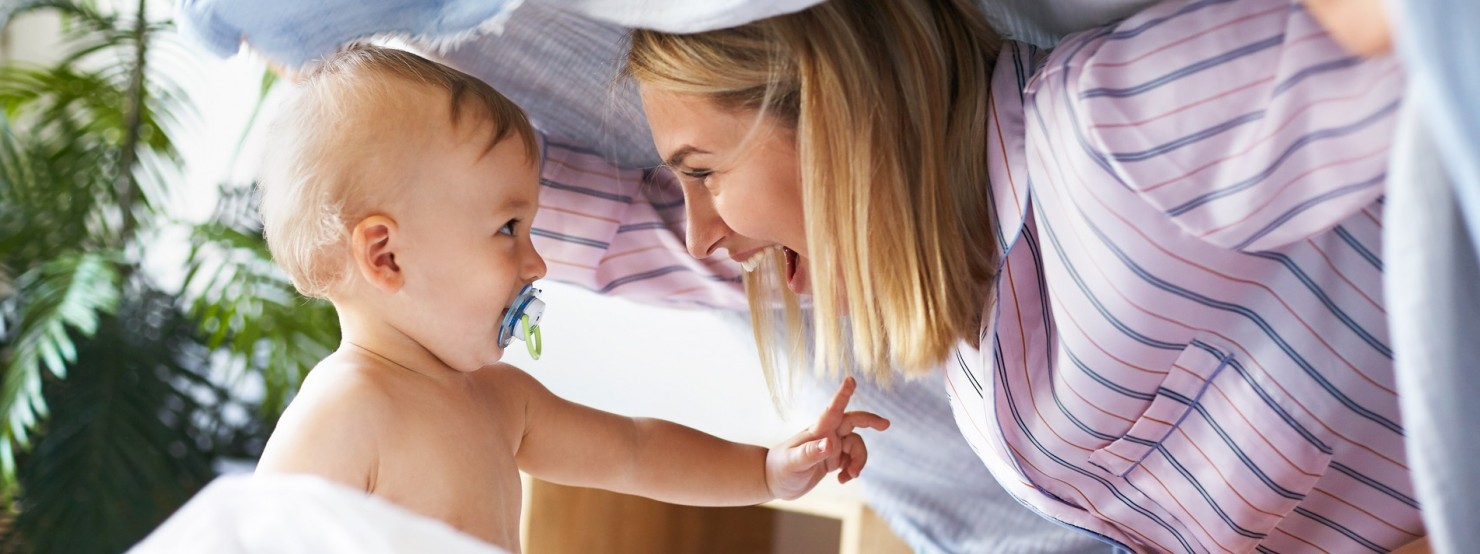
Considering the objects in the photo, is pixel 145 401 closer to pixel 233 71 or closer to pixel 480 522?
pixel 233 71

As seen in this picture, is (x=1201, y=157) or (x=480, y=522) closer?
(x=1201, y=157)

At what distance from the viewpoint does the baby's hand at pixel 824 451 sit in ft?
2.92

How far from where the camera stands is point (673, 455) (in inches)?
36.2

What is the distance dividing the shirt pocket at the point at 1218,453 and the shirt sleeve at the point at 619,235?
350mm

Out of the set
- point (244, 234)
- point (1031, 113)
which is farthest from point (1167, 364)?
point (244, 234)

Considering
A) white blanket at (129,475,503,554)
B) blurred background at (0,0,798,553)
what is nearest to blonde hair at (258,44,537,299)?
white blanket at (129,475,503,554)

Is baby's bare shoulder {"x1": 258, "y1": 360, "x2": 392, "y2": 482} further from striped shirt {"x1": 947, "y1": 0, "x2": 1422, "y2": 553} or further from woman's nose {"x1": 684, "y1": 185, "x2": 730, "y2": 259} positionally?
striped shirt {"x1": 947, "y1": 0, "x2": 1422, "y2": 553}

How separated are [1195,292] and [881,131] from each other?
190mm

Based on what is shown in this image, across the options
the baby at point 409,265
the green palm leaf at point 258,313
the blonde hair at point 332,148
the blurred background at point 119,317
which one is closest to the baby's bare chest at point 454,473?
the baby at point 409,265

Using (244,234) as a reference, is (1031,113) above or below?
below

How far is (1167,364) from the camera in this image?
2.28 ft

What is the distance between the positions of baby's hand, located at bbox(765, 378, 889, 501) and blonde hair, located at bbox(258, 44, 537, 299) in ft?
0.97

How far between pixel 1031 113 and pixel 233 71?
1.59 m

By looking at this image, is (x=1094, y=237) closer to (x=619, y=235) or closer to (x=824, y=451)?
(x=824, y=451)
